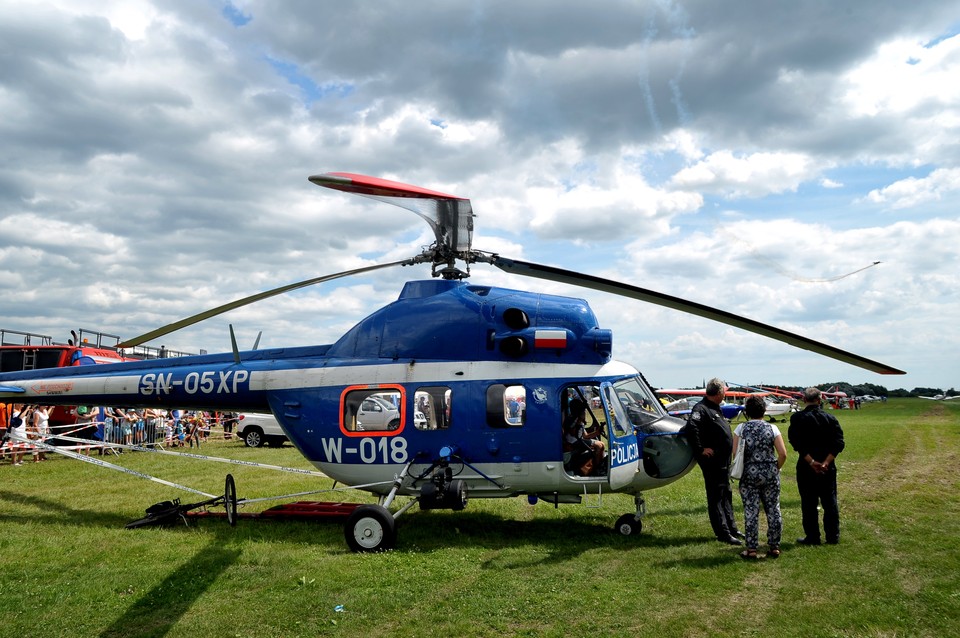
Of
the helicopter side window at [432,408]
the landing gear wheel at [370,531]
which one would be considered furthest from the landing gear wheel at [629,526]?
the landing gear wheel at [370,531]

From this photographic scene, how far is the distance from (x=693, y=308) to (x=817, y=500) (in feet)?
9.88

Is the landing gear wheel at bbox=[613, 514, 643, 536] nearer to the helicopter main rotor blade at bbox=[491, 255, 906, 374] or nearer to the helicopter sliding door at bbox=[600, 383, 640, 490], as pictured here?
the helicopter sliding door at bbox=[600, 383, 640, 490]

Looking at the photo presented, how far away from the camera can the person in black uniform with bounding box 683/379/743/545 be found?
829cm

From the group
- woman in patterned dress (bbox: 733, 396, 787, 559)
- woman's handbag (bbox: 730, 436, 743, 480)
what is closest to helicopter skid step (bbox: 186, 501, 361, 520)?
woman's handbag (bbox: 730, 436, 743, 480)

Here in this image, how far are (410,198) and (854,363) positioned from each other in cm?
532

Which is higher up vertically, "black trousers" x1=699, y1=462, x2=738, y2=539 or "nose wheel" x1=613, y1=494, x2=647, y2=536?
"black trousers" x1=699, y1=462, x2=738, y2=539

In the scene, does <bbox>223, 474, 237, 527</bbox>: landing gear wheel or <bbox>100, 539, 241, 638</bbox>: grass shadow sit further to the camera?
<bbox>223, 474, 237, 527</bbox>: landing gear wheel

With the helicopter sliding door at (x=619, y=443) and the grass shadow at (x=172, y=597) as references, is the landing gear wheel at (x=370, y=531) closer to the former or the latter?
the grass shadow at (x=172, y=597)

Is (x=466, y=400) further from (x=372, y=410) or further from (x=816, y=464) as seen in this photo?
(x=816, y=464)

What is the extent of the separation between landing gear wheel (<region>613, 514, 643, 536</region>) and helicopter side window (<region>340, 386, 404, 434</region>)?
3.39 m

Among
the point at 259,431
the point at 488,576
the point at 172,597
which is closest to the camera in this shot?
the point at 172,597

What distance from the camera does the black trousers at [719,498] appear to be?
8273 millimetres

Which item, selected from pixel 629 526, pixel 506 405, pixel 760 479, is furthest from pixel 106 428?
pixel 760 479

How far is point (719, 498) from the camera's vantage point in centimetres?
833
